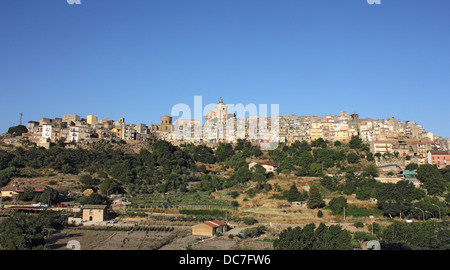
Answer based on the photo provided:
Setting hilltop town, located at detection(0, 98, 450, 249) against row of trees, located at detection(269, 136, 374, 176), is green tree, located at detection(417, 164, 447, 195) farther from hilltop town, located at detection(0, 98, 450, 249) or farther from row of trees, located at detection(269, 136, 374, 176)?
row of trees, located at detection(269, 136, 374, 176)

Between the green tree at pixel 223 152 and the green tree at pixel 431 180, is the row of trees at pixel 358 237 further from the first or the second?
the green tree at pixel 223 152

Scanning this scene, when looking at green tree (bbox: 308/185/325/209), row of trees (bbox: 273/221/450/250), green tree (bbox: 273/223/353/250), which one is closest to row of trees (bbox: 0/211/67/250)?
green tree (bbox: 273/223/353/250)

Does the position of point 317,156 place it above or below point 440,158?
above

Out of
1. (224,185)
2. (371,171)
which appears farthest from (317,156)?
(224,185)

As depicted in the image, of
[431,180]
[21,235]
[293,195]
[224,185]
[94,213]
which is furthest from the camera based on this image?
[224,185]

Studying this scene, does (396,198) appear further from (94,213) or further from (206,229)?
(94,213)

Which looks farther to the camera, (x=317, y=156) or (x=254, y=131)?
(x=254, y=131)

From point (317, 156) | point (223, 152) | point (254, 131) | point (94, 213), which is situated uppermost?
point (254, 131)

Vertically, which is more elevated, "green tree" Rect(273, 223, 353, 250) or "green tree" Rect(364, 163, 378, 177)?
"green tree" Rect(364, 163, 378, 177)

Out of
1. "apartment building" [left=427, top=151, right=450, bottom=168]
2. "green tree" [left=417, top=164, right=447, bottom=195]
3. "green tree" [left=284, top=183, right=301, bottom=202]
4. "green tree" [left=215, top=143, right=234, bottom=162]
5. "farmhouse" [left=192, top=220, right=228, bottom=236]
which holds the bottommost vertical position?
"farmhouse" [left=192, top=220, right=228, bottom=236]
